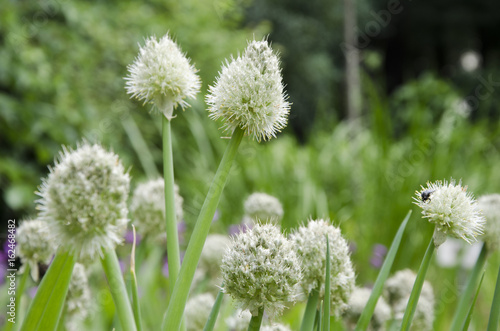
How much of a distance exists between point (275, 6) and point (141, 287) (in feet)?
38.8

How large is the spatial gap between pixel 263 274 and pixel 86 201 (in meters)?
0.29

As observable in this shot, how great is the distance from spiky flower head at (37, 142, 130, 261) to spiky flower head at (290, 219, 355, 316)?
13.7 inches

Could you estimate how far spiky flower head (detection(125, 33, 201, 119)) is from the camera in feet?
2.82

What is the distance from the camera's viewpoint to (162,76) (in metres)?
0.86

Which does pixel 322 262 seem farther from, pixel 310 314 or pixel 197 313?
pixel 197 313

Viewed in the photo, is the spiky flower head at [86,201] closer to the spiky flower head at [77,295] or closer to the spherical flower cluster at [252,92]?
the spherical flower cluster at [252,92]

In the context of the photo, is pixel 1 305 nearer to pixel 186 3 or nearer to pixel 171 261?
pixel 171 261

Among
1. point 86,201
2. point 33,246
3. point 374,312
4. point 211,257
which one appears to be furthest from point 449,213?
point 211,257

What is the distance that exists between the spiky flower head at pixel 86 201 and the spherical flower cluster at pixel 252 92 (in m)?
0.22

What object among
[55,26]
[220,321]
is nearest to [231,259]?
[220,321]

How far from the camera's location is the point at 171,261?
784mm

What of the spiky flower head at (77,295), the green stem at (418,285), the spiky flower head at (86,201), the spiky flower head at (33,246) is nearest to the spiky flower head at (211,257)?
the spiky flower head at (77,295)

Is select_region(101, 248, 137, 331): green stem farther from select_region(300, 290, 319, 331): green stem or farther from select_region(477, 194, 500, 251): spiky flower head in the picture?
select_region(477, 194, 500, 251): spiky flower head

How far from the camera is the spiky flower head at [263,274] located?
0.75 metres
